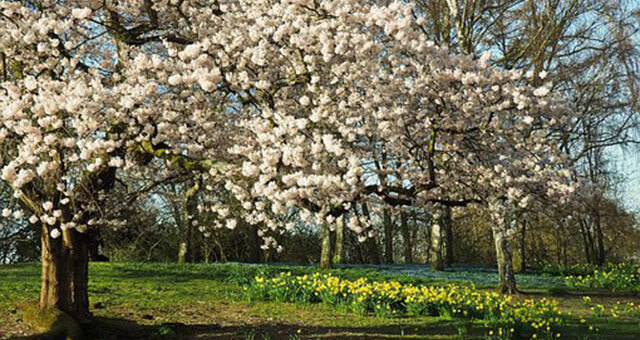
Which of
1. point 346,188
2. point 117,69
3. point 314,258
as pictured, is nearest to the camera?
point 346,188

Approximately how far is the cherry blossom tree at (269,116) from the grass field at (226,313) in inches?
58.0

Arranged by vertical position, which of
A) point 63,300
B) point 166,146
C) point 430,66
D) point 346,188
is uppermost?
point 430,66

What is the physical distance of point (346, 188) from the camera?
6453 millimetres

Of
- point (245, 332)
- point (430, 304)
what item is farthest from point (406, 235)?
point (245, 332)

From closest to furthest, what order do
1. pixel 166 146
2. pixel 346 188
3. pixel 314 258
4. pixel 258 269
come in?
pixel 346 188
pixel 166 146
pixel 258 269
pixel 314 258

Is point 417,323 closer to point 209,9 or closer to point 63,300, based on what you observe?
point 63,300

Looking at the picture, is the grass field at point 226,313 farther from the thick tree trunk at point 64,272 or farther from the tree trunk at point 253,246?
the tree trunk at point 253,246

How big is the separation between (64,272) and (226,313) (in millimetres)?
3015

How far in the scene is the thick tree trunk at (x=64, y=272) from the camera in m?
7.93

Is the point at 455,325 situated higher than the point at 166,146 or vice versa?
the point at 166,146

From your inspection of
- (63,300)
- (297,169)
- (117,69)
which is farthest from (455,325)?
(117,69)

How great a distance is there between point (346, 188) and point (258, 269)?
9291 millimetres

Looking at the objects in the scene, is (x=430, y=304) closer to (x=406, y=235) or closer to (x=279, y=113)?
(x=279, y=113)

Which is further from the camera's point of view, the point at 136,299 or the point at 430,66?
the point at 136,299
